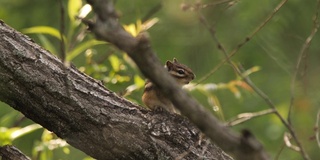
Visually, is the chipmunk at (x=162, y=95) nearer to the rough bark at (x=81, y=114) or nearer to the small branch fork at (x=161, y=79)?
the rough bark at (x=81, y=114)

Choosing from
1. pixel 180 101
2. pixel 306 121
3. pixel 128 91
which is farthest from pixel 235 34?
pixel 180 101

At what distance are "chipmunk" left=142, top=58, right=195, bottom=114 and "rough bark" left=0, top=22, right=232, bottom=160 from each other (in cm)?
20

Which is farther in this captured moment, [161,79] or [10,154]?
[10,154]

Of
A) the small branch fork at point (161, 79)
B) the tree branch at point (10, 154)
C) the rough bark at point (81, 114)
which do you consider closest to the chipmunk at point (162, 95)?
the rough bark at point (81, 114)

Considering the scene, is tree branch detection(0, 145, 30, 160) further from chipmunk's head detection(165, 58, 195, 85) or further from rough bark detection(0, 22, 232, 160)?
chipmunk's head detection(165, 58, 195, 85)

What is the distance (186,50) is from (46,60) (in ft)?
12.7

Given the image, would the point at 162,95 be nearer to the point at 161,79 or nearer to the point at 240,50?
the point at 161,79

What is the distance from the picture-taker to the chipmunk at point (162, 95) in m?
3.69

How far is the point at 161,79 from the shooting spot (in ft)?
6.23

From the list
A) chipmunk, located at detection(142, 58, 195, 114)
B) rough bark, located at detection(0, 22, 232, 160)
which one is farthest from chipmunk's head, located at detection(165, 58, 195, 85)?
rough bark, located at detection(0, 22, 232, 160)

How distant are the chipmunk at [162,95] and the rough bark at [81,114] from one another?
0.66 feet

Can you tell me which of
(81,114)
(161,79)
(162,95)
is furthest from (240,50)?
(161,79)

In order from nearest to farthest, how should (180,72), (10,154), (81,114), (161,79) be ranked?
(161,79) < (81,114) < (10,154) < (180,72)

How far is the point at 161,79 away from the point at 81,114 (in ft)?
5.00
